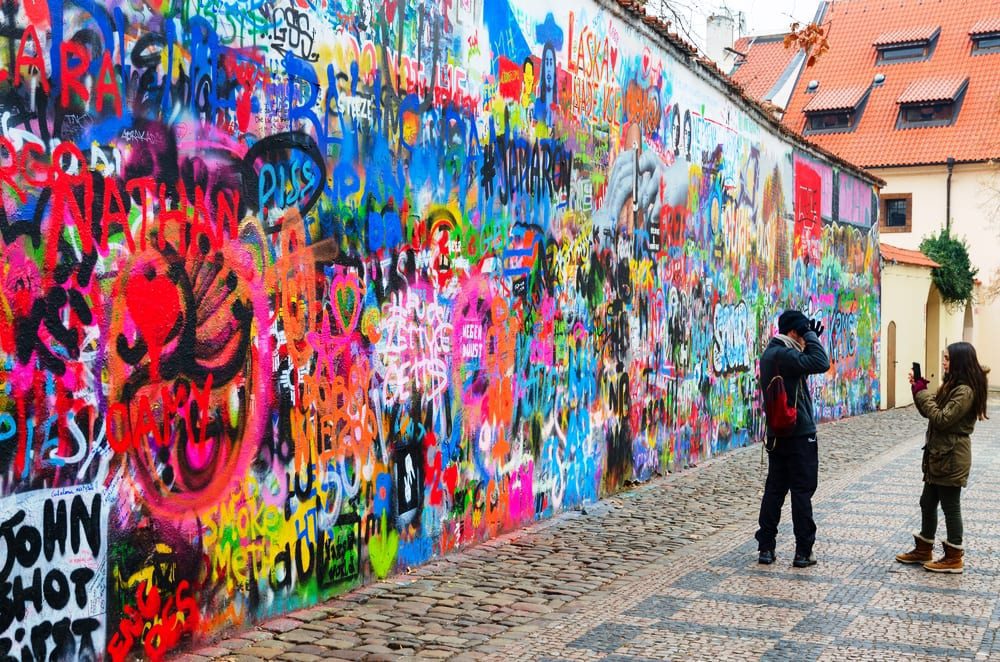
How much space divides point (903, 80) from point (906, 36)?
198cm

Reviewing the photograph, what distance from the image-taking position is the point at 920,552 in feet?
28.5

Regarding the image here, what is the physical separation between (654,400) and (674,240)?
1951 mm

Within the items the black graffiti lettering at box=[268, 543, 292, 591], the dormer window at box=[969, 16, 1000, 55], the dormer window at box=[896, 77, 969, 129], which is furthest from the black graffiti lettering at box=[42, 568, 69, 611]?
the dormer window at box=[969, 16, 1000, 55]

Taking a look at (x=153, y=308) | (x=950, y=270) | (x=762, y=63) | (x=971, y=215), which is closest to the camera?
(x=153, y=308)

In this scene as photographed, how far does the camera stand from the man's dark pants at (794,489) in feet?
28.2

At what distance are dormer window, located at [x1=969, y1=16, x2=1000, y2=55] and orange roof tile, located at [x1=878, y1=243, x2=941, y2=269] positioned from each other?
54.2ft

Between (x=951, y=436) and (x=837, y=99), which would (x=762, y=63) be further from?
(x=951, y=436)

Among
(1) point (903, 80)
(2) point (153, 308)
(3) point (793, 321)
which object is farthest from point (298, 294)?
(1) point (903, 80)

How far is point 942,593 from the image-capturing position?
25.4 feet

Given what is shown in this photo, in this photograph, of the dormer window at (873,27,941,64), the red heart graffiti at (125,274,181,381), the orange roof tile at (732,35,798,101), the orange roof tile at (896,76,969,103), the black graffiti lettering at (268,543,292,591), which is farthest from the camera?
the orange roof tile at (732,35,798,101)

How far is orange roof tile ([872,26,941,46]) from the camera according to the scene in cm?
4434

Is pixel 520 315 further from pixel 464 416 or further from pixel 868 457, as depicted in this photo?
pixel 868 457

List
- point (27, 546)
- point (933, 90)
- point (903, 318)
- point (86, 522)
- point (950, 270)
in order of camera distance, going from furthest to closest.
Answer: point (933, 90)
point (950, 270)
point (903, 318)
point (86, 522)
point (27, 546)

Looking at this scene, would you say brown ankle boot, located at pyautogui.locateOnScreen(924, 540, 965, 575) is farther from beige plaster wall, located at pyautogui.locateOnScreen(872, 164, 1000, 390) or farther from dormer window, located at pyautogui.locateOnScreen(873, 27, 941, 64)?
dormer window, located at pyautogui.locateOnScreen(873, 27, 941, 64)
